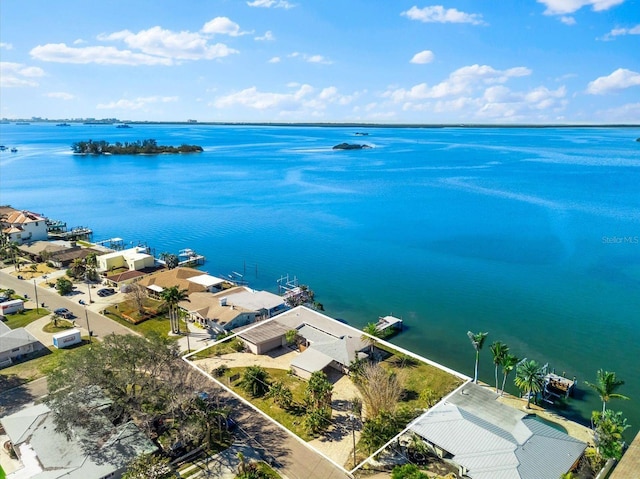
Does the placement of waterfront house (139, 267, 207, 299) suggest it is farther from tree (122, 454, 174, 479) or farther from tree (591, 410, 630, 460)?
tree (591, 410, 630, 460)

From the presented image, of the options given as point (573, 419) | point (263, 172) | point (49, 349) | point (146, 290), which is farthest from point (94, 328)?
point (263, 172)

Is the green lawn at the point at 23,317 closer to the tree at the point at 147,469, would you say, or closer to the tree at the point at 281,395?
the tree at the point at 147,469

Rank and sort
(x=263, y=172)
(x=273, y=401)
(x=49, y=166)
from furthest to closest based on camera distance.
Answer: (x=49, y=166) → (x=263, y=172) → (x=273, y=401)

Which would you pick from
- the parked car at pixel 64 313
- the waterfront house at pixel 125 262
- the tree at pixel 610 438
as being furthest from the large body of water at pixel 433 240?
the parked car at pixel 64 313

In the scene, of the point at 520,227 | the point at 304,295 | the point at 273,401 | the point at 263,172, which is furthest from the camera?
the point at 263,172

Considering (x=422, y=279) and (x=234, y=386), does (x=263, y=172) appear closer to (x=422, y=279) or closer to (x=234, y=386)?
(x=422, y=279)

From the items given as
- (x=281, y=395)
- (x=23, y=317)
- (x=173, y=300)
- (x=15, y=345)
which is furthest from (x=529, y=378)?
(x=23, y=317)

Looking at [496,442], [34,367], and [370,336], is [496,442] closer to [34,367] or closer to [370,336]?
[370,336]
